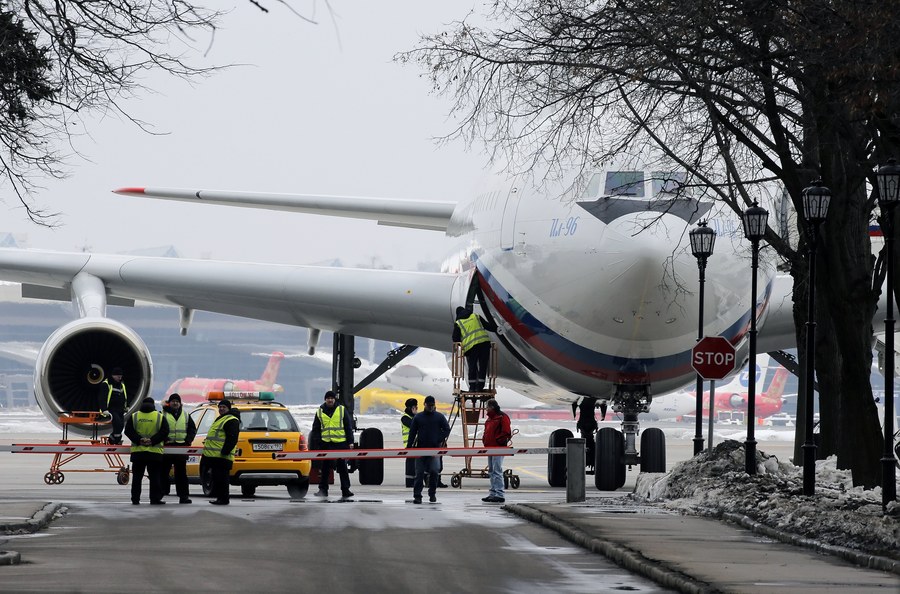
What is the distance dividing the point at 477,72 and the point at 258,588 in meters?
7.40

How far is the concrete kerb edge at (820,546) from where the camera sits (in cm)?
1083

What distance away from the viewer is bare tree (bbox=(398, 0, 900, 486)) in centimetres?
1280

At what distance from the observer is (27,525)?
13.7 meters

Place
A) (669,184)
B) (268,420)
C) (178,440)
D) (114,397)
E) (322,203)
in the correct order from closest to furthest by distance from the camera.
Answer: (669,184) < (178,440) < (114,397) < (268,420) < (322,203)

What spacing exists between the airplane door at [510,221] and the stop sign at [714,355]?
2.99 metres

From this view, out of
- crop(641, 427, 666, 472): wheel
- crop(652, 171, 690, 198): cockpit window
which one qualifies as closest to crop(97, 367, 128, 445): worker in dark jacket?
crop(641, 427, 666, 472): wheel

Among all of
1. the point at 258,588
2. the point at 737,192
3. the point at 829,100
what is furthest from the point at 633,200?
the point at 258,588

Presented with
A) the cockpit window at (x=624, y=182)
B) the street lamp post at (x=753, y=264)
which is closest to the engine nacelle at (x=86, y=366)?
the cockpit window at (x=624, y=182)

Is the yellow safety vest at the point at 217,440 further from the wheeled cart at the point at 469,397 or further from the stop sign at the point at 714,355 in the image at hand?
the stop sign at the point at 714,355

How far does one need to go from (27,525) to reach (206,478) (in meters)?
6.25

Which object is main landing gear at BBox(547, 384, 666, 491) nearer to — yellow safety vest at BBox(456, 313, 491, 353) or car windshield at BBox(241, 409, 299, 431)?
yellow safety vest at BBox(456, 313, 491, 353)

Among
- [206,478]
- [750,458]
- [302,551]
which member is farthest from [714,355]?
[302,551]

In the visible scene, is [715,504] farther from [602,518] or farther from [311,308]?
[311,308]

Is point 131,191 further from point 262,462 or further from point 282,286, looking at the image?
point 262,462
